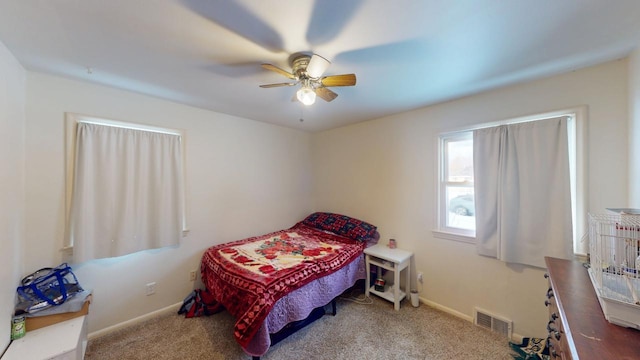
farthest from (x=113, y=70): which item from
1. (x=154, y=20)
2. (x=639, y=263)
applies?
(x=639, y=263)

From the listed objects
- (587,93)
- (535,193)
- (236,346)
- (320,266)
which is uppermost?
(587,93)

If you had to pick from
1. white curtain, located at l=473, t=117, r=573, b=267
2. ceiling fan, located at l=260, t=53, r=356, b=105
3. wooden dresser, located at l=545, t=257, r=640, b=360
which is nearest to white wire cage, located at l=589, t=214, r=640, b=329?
wooden dresser, located at l=545, t=257, r=640, b=360

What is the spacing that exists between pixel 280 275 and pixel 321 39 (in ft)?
6.17

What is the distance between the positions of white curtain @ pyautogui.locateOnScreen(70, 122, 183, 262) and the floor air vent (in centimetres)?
334

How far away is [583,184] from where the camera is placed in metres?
1.77

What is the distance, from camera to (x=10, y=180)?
61.1 inches

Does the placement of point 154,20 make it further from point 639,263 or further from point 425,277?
point 425,277

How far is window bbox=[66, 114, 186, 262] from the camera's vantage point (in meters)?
1.98

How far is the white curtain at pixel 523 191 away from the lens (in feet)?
6.03

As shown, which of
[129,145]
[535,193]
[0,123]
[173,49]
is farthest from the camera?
[129,145]

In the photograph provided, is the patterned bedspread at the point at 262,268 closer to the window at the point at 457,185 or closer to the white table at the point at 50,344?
the white table at the point at 50,344

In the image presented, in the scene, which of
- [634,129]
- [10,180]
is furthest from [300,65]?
[634,129]

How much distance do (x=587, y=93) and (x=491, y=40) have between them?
1.10 metres

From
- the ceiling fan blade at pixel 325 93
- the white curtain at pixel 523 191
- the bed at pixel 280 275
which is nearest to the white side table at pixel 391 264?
the bed at pixel 280 275
